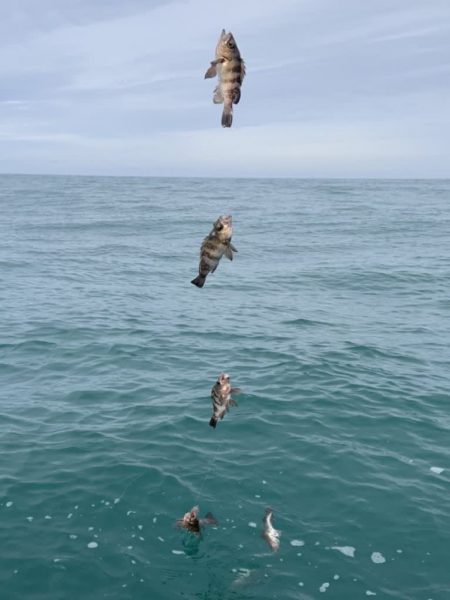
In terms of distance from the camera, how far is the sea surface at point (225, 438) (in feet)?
40.3

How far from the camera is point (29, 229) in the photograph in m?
66.0

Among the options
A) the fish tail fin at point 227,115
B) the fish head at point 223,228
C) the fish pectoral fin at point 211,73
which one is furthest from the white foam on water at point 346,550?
the fish pectoral fin at point 211,73

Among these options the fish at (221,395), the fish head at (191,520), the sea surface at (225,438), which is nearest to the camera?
the fish at (221,395)

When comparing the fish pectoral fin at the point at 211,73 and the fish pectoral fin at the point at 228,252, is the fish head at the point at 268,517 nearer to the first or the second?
the fish pectoral fin at the point at 228,252

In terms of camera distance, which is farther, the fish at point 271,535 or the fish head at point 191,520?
the fish at point 271,535

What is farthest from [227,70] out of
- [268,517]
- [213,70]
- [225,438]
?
[225,438]

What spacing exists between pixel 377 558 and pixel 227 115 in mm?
10224

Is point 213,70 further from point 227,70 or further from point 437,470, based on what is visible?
point 437,470

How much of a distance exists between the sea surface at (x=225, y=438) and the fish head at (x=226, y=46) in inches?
390

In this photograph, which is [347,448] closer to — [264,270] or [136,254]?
[264,270]

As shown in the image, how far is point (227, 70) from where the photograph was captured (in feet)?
22.5

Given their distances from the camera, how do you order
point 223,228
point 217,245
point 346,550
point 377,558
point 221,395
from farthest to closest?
point 346,550 < point 377,558 < point 221,395 < point 217,245 < point 223,228

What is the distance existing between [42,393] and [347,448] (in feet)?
35.0

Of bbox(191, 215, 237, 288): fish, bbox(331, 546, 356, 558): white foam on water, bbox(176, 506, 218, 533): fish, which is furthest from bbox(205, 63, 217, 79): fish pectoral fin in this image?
bbox(331, 546, 356, 558): white foam on water
